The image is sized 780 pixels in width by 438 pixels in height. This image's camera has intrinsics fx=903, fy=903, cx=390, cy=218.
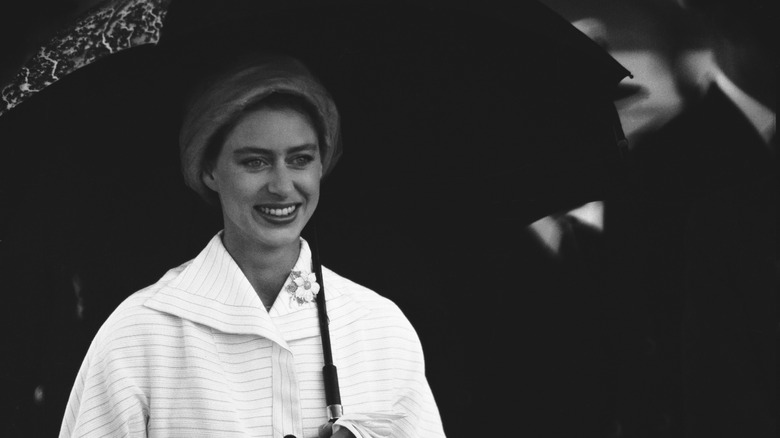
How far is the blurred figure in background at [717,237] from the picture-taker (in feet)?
8.50

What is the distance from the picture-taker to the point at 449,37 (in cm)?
218

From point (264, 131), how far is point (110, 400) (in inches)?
28.1

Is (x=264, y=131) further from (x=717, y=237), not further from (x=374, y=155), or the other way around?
(x=717, y=237)

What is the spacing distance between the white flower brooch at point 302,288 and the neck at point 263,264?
33mm

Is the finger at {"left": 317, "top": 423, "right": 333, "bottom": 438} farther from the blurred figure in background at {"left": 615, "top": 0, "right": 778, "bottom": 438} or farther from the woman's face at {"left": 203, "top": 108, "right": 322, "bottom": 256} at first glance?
the blurred figure in background at {"left": 615, "top": 0, "right": 778, "bottom": 438}

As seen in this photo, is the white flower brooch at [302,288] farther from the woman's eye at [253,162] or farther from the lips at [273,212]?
the woman's eye at [253,162]

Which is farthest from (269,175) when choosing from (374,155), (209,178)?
(374,155)

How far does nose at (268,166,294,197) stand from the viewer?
2088 millimetres

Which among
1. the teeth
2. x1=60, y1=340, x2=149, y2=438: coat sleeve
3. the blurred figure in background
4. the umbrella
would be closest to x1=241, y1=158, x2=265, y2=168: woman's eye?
the teeth

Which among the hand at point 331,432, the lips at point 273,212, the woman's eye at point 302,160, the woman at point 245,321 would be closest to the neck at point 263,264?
the woman at point 245,321

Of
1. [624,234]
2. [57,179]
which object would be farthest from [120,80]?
[624,234]

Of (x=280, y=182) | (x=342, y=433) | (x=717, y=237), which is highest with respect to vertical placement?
(x=280, y=182)

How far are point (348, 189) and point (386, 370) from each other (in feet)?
1.70

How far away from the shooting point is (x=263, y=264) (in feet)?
7.27
